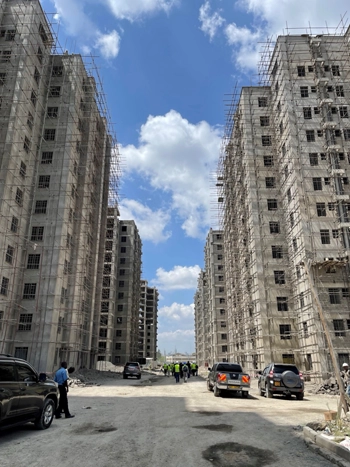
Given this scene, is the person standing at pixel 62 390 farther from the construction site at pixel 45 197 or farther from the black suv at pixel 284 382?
the construction site at pixel 45 197

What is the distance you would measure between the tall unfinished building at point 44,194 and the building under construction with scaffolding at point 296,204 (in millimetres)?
19832

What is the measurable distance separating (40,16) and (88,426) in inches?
1779

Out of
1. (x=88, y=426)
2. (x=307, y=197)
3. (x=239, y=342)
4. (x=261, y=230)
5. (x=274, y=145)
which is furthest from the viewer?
(x=239, y=342)

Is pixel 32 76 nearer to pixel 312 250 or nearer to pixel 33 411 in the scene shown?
pixel 312 250

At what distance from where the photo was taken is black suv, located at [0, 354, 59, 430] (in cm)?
780

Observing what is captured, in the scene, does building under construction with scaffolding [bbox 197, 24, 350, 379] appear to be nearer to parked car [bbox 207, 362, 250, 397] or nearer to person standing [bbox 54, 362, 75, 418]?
parked car [bbox 207, 362, 250, 397]

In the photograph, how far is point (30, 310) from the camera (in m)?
34.3

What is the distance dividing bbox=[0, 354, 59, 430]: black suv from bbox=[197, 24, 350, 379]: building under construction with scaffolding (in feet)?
89.7

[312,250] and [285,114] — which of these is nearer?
[312,250]

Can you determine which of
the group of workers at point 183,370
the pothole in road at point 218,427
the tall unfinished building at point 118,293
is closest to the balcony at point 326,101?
the group of workers at point 183,370

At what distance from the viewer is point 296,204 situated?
123 feet

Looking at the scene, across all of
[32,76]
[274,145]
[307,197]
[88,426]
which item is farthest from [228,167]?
[88,426]

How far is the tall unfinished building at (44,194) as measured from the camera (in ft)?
110

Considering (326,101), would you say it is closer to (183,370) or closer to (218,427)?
(183,370)
